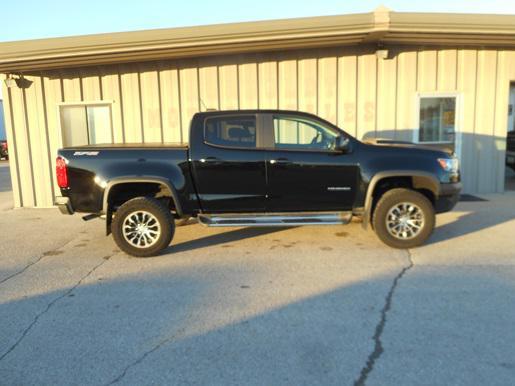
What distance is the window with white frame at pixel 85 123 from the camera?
978 centimetres

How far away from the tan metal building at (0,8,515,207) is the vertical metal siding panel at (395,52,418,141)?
0.02 meters

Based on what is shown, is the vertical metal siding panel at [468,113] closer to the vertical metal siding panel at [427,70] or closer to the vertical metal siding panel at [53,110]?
the vertical metal siding panel at [427,70]

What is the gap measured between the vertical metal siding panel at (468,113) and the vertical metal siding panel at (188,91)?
234 inches

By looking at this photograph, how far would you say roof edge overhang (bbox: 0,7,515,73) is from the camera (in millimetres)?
7859

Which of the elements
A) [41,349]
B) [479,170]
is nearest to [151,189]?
[41,349]

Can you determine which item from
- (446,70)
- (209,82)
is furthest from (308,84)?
(446,70)

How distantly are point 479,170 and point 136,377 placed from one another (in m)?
9.33

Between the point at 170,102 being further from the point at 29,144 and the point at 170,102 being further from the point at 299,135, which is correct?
the point at 299,135

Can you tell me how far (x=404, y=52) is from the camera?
9352mm

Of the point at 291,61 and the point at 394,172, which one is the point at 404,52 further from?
the point at 394,172

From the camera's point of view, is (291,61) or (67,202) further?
(291,61)

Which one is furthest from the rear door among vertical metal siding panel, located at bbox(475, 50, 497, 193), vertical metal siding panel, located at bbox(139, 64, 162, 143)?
vertical metal siding panel, located at bbox(475, 50, 497, 193)

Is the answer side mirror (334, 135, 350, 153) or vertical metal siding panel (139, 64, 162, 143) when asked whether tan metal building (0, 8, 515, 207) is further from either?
side mirror (334, 135, 350, 153)

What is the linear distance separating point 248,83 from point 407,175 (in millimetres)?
4882
